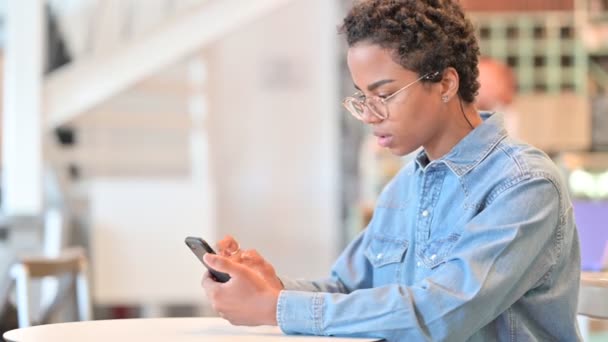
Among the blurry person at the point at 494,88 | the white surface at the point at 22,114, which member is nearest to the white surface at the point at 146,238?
the white surface at the point at 22,114

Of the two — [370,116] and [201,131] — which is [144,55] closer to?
[201,131]

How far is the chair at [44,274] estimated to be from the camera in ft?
9.70

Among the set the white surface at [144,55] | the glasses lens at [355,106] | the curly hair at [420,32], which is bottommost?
the glasses lens at [355,106]

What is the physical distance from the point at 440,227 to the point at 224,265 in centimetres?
36

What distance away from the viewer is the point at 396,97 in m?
1.62

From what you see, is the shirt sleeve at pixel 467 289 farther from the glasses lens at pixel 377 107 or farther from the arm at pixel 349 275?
the arm at pixel 349 275

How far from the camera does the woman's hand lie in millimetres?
1532

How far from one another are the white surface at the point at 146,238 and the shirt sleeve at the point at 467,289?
3795 mm

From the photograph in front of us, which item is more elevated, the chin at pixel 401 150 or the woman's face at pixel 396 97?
the woman's face at pixel 396 97

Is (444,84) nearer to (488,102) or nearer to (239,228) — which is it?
(488,102)

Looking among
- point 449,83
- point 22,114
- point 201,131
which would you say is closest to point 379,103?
point 449,83

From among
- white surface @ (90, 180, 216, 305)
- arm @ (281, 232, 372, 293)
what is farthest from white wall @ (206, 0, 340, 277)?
arm @ (281, 232, 372, 293)

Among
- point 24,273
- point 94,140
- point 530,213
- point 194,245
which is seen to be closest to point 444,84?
point 530,213

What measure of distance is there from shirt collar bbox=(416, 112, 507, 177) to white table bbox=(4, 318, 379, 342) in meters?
0.34
